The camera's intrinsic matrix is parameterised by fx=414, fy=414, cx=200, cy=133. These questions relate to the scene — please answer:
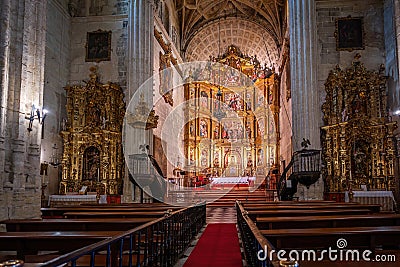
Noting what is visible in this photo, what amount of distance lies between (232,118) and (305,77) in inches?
564

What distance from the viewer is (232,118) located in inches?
1172

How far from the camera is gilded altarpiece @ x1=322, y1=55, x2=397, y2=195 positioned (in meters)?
14.6

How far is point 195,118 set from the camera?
94.1 feet

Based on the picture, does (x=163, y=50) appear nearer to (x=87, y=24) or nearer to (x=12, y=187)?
(x=87, y=24)

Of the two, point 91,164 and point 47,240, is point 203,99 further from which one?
point 47,240

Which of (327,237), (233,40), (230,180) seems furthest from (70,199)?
(233,40)

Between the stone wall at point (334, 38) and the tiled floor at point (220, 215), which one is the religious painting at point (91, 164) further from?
the stone wall at point (334, 38)

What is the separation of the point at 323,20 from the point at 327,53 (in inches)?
55.2

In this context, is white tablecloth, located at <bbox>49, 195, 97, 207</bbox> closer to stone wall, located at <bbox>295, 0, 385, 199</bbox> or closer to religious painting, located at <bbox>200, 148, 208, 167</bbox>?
stone wall, located at <bbox>295, 0, 385, 199</bbox>

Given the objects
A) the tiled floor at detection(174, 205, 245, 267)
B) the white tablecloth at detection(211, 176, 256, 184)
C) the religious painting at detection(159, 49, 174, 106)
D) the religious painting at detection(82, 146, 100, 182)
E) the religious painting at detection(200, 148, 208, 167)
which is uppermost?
the religious painting at detection(159, 49, 174, 106)

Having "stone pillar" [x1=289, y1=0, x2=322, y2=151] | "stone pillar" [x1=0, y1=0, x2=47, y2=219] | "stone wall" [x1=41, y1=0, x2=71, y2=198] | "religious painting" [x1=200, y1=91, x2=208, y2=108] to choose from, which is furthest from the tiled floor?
"religious painting" [x1=200, y1=91, x2=208, y2=108]

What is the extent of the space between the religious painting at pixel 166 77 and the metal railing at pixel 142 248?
12.5 metres

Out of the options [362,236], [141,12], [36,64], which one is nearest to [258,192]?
[141,12]

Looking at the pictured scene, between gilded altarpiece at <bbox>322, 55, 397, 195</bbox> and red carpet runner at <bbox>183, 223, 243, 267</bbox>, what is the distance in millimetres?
6938
